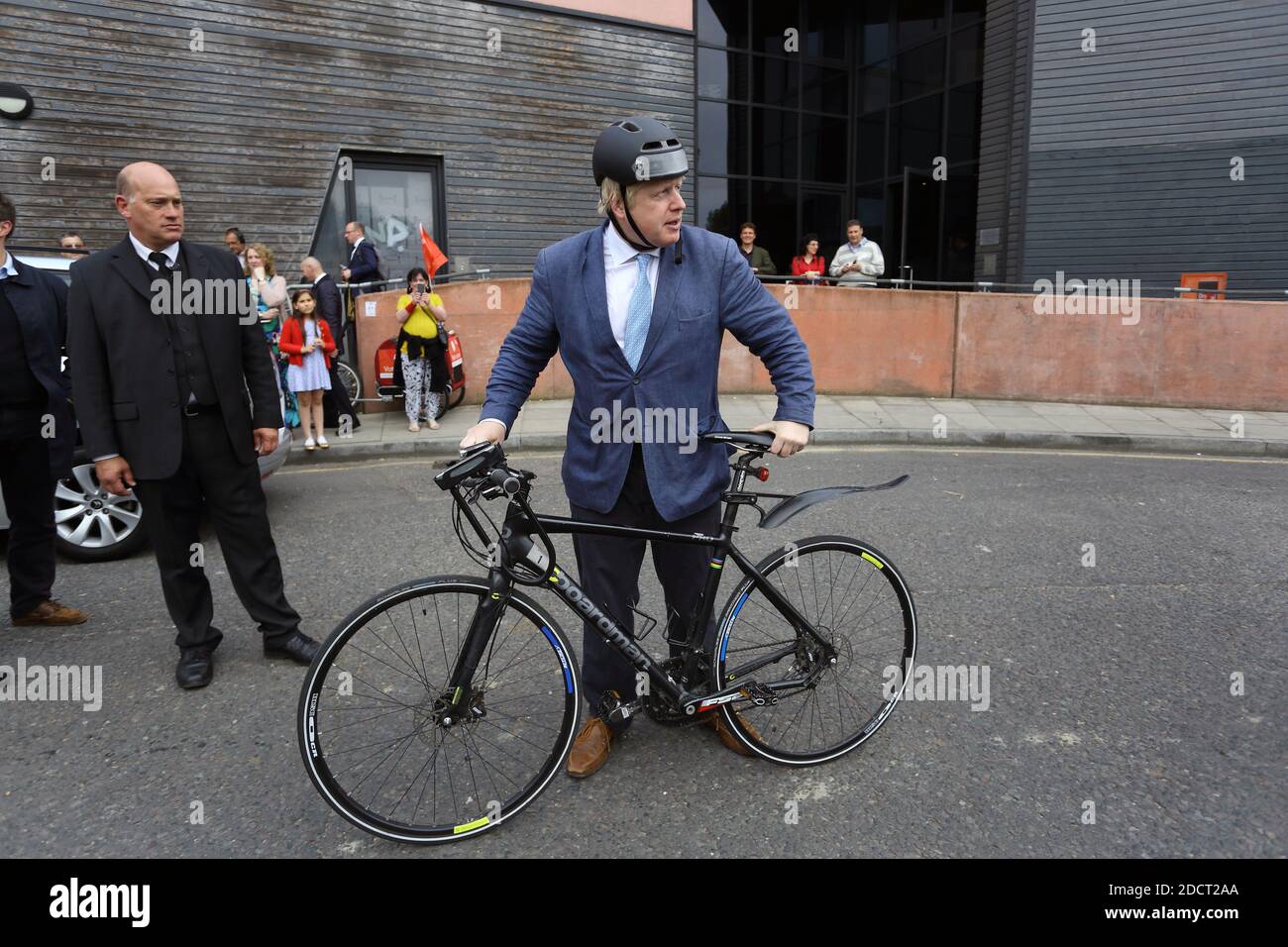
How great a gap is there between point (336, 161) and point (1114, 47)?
1165 cm

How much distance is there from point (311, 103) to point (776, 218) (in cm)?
925

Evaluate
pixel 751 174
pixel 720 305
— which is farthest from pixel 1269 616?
pixel 751 174

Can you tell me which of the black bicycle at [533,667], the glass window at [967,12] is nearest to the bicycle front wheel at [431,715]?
the black bicycle at [533,667]

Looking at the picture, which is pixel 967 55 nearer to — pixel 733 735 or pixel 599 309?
pixel 599 309

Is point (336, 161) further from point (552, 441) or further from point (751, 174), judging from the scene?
point (751, 174)

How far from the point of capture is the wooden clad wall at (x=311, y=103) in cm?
1103

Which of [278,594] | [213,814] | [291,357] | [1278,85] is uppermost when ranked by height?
[1278,85]

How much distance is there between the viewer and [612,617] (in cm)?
287

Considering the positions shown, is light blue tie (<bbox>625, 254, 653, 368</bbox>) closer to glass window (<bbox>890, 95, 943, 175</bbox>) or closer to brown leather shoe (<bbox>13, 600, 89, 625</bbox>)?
brown leather shoe (<bbox>13, 600, 89, 625</bbox>)

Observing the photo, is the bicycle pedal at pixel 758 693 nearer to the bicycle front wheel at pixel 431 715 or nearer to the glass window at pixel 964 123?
the bicycle front wheel at pixel 431 715

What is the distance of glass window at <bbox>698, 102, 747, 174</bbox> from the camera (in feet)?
55.4

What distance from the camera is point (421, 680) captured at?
8.91 feet
